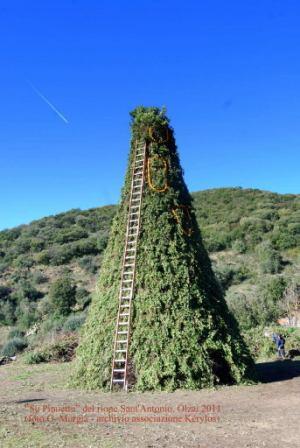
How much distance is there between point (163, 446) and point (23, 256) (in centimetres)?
4190

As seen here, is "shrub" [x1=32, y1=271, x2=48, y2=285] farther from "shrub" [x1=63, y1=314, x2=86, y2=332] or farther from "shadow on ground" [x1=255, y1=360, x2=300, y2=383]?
"shadow on ground" [x1=255, y1=360, x2=300, y2=383]

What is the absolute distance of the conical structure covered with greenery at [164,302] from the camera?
10.2m

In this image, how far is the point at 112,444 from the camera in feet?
21.1

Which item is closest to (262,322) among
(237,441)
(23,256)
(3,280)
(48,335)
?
(48,335)

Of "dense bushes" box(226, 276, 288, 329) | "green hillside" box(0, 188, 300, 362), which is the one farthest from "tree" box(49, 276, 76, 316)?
"dense bushes" box(226, 276, 288, 329)

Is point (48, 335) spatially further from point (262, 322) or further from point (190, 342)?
point (190, 342)

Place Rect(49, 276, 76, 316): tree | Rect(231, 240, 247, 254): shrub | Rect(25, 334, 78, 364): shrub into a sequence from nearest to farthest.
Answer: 1. Rect(25, 334, 78, 364): shrub
2. Rect(49, 276, 76, 316): tree
3. Rect(231, 240, 247, 254): shrub

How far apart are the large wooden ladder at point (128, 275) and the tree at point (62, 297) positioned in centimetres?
2088

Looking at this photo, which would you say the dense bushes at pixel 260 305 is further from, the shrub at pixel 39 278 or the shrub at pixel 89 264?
the shrub at pixel 39 278

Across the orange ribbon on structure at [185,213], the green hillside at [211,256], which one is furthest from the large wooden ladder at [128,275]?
the green hillside at [211,256]

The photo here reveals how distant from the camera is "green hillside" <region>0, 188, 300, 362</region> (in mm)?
28466

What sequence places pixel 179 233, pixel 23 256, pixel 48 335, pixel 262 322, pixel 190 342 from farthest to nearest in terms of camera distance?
pixel 23 256, pixel 262 322, pixel 48 335, pixel 179 233, pixel 190 342

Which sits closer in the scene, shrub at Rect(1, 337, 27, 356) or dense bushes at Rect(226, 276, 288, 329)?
shrub at Rect(1, 337, 27, 356)

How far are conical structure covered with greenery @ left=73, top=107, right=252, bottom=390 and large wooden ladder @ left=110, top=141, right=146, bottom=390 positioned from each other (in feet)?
0.47
